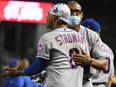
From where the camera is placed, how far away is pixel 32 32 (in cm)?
2292

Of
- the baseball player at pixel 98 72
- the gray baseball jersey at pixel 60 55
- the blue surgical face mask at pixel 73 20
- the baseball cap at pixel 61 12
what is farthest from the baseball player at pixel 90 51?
the baseball player at pixel 98 72

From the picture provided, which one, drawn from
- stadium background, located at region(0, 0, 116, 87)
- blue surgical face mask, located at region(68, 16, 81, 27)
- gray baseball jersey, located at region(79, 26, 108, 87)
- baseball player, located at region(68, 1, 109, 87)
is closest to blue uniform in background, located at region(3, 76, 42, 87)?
baseball player, located at region(68, 1, 109, 87)

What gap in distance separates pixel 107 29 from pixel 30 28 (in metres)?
2.91

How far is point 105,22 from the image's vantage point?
21.9m

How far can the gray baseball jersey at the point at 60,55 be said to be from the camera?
6785 mm

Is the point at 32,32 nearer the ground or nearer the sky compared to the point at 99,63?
nearer the ground

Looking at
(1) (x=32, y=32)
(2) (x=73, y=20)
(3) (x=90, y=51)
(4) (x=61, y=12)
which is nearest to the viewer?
(4) (x=61, y=12)

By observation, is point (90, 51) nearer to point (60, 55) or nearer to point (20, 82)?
point (60, 55)

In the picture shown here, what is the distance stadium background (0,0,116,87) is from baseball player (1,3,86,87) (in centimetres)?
1389

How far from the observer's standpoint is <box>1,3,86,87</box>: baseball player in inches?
267

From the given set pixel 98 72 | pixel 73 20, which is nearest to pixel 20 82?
pixel 98 72

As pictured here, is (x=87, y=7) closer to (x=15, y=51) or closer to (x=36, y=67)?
(x=15, y=51)

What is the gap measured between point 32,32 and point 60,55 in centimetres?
1611

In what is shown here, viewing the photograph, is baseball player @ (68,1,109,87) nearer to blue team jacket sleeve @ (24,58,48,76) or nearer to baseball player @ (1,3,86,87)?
baseball player @ (1,3,86,87)
